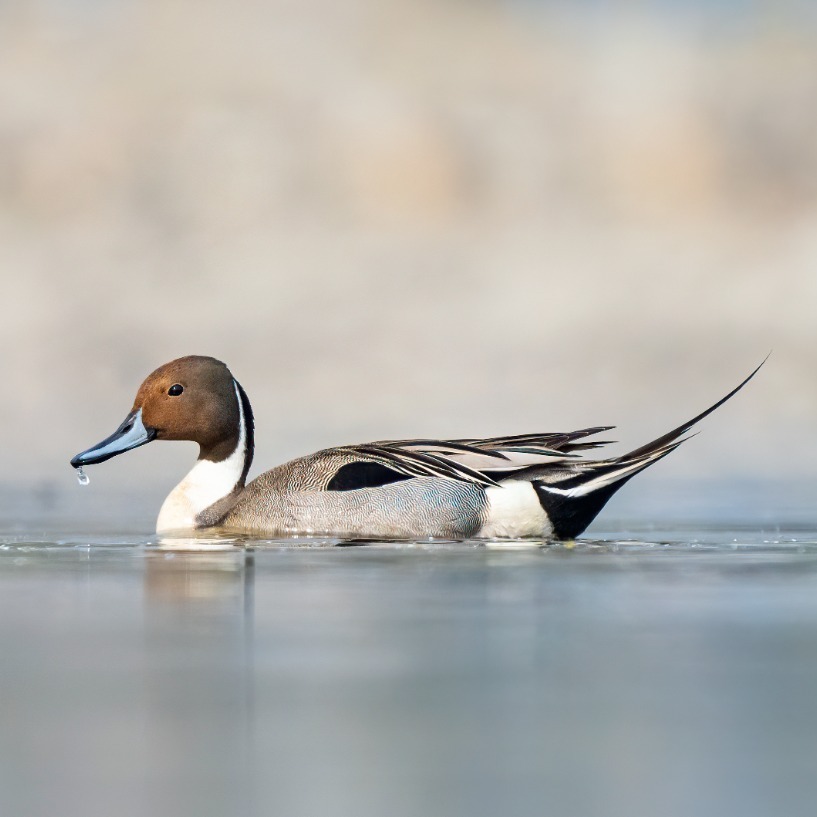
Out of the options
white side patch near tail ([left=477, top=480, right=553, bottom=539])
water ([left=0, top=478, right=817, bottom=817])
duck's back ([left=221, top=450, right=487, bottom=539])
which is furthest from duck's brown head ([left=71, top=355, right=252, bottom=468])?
water ([left=0, top=478, right=817, bottom=817])

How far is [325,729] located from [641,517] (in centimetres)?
603

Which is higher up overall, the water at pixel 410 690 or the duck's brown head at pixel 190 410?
the duck's brown head at pixel 190 410

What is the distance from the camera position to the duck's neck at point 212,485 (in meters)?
7.66

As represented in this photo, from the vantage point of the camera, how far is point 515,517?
23.8ft

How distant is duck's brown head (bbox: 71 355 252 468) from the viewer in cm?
788

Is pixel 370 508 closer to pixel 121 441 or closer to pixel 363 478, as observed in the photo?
pixel 363 478

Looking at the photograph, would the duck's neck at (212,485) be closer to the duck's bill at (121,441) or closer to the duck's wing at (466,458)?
the duck's bill at (121,441)

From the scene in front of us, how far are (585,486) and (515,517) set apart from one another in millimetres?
356

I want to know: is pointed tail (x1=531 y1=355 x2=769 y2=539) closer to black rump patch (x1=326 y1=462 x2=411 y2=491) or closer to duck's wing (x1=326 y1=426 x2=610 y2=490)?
duck's wing (x1=326 y1=426 x2=610 y2=490)

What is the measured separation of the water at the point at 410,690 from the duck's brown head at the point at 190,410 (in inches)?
92.4

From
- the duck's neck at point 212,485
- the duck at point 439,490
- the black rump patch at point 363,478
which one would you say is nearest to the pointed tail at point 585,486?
the duck at point 439,490

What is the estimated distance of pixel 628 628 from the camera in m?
3.92

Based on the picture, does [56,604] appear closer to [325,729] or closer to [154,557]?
[154,557]

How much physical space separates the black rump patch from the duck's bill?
1123 millimetres
